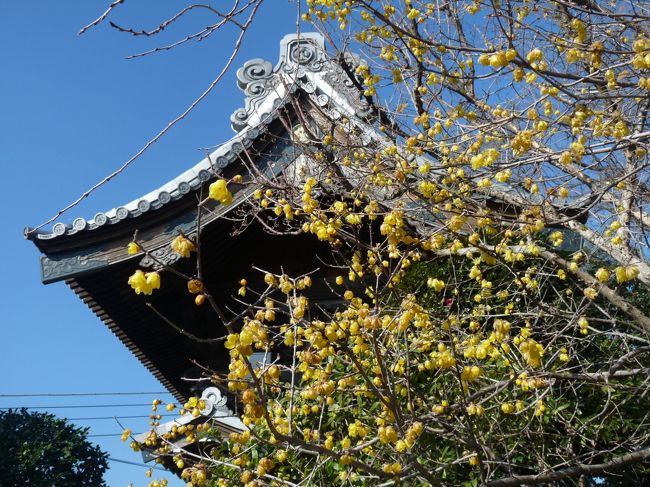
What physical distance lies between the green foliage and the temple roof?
9.42 m

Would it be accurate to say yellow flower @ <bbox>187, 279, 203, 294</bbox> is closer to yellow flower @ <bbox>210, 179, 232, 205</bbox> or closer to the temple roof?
yellow flower @ <bbox>210, 179, 232, 205</bbox>

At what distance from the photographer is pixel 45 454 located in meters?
14.1

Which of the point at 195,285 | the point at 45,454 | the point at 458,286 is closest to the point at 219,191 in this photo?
the point at 195,285

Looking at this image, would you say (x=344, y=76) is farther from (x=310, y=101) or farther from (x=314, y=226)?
(x=314, y=226)

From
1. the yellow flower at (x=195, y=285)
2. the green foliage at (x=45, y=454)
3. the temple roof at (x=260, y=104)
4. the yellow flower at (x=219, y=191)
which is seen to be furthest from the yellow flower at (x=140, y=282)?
the green foliage at (x=45, y=454)

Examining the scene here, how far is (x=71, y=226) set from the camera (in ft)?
19.5

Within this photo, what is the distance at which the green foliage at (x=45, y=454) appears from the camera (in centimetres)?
1368

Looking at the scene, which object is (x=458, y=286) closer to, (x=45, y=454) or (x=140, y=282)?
(x=140, y=282)

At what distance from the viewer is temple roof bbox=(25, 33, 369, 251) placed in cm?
603

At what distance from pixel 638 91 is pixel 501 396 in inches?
84.3

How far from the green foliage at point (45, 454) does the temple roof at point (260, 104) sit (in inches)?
371

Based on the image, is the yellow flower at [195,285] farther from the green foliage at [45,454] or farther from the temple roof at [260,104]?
the green foliage at [45,454]

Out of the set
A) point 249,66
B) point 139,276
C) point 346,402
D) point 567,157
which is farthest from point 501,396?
point 249,66

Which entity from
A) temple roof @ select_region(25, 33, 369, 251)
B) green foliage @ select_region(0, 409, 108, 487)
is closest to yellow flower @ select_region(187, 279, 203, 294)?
temple roof @ select_region(25, 33, 369, 251)
